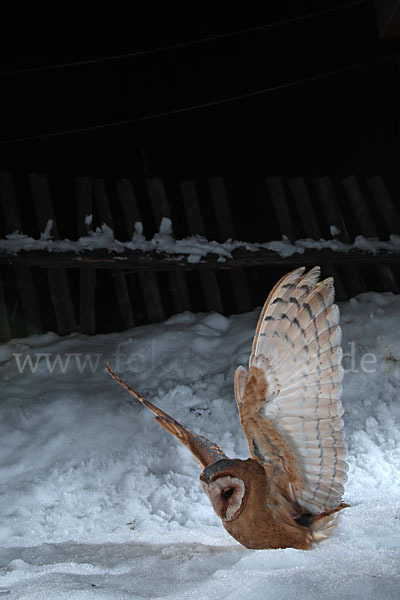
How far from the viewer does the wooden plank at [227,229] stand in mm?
4727

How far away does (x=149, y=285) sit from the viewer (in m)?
4.65

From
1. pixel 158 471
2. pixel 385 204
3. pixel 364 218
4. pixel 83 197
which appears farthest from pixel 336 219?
pixel 158 471

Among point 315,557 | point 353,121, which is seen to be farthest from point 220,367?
point 353,121

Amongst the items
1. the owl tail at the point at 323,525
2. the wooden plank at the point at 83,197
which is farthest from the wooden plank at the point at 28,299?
the owl tail at the point at 323,525

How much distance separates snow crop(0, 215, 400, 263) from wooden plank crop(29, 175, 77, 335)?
14cm

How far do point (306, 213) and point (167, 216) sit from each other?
4.05ft

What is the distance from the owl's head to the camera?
191cm

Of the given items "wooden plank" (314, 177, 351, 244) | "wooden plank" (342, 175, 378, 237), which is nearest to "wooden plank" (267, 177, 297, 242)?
"wooden plank" (314, 177, 351, 244)

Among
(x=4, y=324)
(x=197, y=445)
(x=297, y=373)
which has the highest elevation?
(x=4, y=324)

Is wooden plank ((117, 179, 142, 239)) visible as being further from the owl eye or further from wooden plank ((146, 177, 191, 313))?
the owl eye

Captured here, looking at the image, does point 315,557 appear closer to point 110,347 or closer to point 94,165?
point 110,347

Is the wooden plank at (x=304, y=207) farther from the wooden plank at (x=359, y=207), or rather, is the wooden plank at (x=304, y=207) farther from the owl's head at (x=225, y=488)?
the owl's head at (x=225, y=488)

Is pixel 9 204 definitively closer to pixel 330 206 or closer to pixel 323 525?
pixel 330 206

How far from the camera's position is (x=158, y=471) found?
299 centimetres
